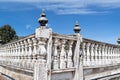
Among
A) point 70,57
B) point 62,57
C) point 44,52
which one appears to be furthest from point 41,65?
point 70,57

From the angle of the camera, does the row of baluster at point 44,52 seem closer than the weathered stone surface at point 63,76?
Yes

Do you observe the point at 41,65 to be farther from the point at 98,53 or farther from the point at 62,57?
the point at 98,53

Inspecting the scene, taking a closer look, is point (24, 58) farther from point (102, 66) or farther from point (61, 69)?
point (102, 66)

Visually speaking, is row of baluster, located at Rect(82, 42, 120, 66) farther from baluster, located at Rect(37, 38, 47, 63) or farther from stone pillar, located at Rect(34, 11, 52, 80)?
baluster, located at Rect(37, 38, 47, 63)

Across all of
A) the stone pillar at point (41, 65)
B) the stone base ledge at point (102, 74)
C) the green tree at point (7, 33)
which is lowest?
the stone base ledge at point (102, 74)

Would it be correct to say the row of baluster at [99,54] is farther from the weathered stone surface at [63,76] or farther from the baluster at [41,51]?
the baluster at [41,51]

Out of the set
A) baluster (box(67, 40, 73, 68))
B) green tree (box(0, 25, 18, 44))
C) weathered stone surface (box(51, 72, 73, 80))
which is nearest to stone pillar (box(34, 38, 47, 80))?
weathered stone surface (box(51, 72, 73, 80))

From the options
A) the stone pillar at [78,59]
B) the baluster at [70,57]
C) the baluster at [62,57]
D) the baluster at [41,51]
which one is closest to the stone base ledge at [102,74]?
the stone pillar at [78,59]

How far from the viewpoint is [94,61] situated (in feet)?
27.5

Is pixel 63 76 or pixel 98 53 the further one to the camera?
pixel 98 53

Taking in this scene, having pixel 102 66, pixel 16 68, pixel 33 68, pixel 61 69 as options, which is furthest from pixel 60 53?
pixel 102 66

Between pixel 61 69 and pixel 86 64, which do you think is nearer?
pixel 61 69

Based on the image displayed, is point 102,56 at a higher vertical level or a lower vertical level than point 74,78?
higher

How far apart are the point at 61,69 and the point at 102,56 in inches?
138
